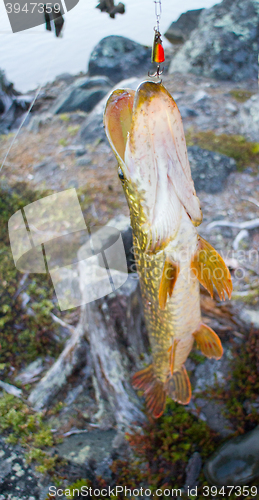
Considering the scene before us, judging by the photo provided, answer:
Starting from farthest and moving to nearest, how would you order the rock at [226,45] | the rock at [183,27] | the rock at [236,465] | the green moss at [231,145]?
1. the rock at [183,27]
2. the rock at [226,45]
3. the green moss at [231,145]
4. the rock at [236,465]

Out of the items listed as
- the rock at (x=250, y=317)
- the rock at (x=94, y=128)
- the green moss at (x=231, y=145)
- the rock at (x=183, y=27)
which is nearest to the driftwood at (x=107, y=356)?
the rock at (x=250, y=317)

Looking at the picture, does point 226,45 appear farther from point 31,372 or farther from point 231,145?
point 31,372

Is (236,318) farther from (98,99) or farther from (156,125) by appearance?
(98,99)

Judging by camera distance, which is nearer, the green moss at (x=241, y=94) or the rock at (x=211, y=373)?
the rock at (x=211, y=373)

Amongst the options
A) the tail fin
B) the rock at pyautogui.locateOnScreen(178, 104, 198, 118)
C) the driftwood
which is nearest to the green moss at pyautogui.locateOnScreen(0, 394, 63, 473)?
the driftwood

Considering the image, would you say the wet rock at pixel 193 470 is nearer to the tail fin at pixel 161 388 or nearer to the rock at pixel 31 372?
the tail fin at pixel 161 388

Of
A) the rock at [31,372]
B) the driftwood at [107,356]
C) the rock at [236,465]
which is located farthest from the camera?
the rock at [31,372]

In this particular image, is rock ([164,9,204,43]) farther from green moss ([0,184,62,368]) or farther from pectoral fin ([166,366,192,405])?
pectoral fin ([166,366,192,405])
